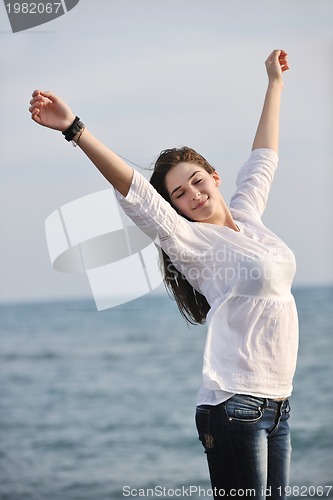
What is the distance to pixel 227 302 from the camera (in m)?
1.53

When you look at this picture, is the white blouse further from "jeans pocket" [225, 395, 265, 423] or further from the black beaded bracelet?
the black beaded bracelet

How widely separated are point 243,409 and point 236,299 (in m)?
0.21

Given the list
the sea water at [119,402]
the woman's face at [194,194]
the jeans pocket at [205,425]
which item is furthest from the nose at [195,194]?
the sea water at [119,402]

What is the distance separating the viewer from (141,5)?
378 centimetres

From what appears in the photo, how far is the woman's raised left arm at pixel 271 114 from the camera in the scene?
1839 millimetres

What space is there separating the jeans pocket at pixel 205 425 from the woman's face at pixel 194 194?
37cm

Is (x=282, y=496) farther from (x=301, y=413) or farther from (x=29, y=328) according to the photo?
(x=29, y=328)

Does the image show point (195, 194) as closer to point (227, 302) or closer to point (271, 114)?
point (227, 302)

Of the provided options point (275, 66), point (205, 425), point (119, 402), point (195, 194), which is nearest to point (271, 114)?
point (275, 66)

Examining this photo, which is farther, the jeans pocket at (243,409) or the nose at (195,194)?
the nose at (195,194)

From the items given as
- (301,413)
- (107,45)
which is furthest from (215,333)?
(301,413)

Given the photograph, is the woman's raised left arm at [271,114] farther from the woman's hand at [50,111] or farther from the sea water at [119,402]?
the sea water at [119,402]

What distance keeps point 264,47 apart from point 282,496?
3.49m

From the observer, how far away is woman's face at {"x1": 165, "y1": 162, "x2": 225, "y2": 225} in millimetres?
1583
